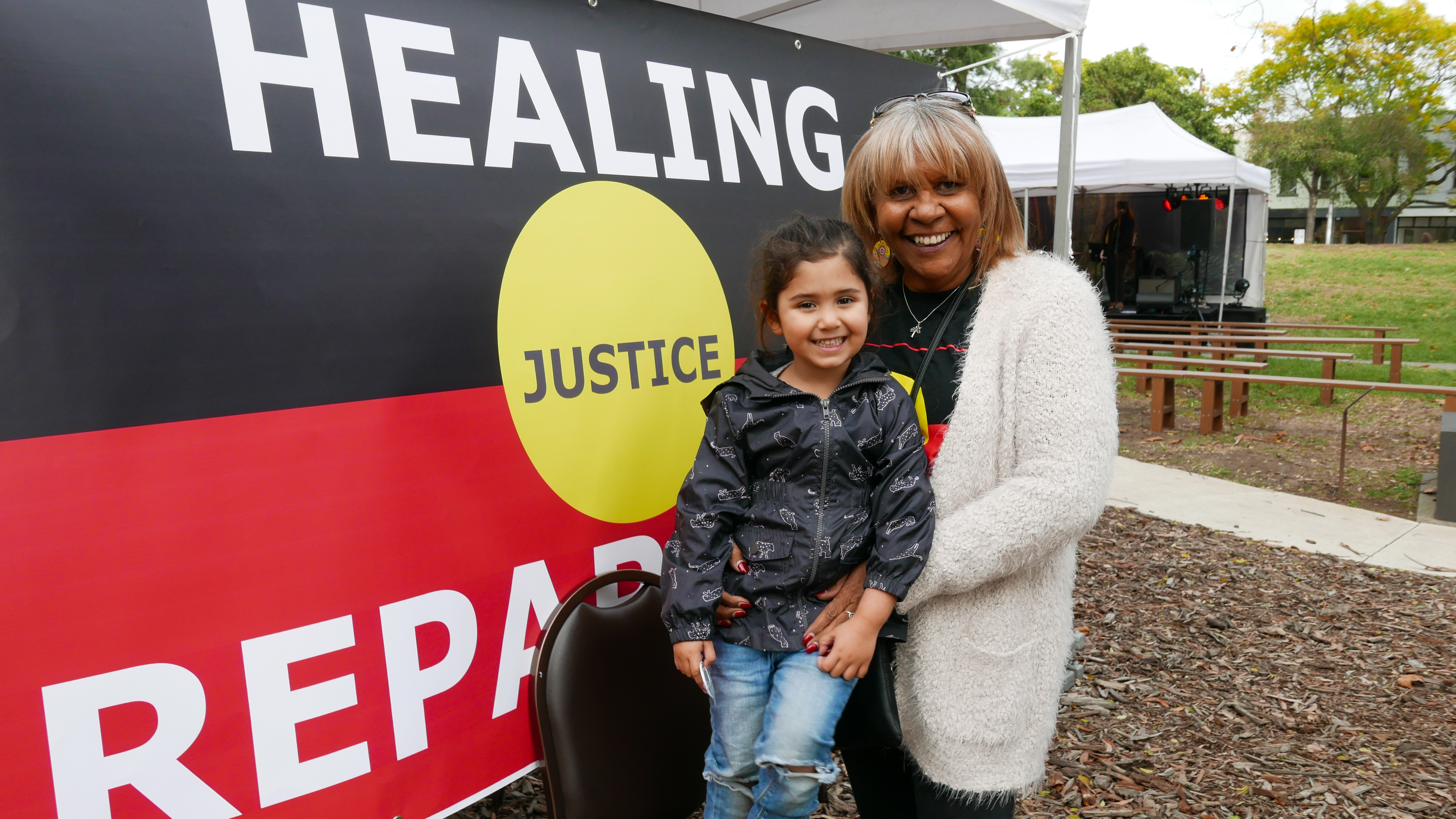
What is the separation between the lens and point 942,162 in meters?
1.69

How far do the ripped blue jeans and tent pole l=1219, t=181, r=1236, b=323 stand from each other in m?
12.1

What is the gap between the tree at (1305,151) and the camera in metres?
29.2

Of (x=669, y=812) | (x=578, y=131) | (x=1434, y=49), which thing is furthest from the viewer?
(x=1434, y=49)

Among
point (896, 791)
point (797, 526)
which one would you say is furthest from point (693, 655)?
point (896, 791)

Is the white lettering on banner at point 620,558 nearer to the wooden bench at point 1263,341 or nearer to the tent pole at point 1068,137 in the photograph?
the tent pole at point 1068,137

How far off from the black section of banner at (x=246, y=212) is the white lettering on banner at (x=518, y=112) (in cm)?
2

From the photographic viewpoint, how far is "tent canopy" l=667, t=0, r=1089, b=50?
12.3 ft

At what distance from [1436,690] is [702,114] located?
3.58 metres

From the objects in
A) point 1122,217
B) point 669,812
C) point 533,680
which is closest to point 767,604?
point 533,680

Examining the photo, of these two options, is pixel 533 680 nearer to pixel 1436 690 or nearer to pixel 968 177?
pixel 968 177

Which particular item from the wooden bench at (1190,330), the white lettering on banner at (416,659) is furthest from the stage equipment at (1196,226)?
the white lettering on banner at (416,659)

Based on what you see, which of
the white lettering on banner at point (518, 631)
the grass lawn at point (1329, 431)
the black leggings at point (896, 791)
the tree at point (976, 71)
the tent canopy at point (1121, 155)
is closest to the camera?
the black leggings at point (896, 791)

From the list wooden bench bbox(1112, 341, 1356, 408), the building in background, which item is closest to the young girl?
wooden bench bbox(1112, 341, 1356, 408)

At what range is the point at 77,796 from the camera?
4.61ft
